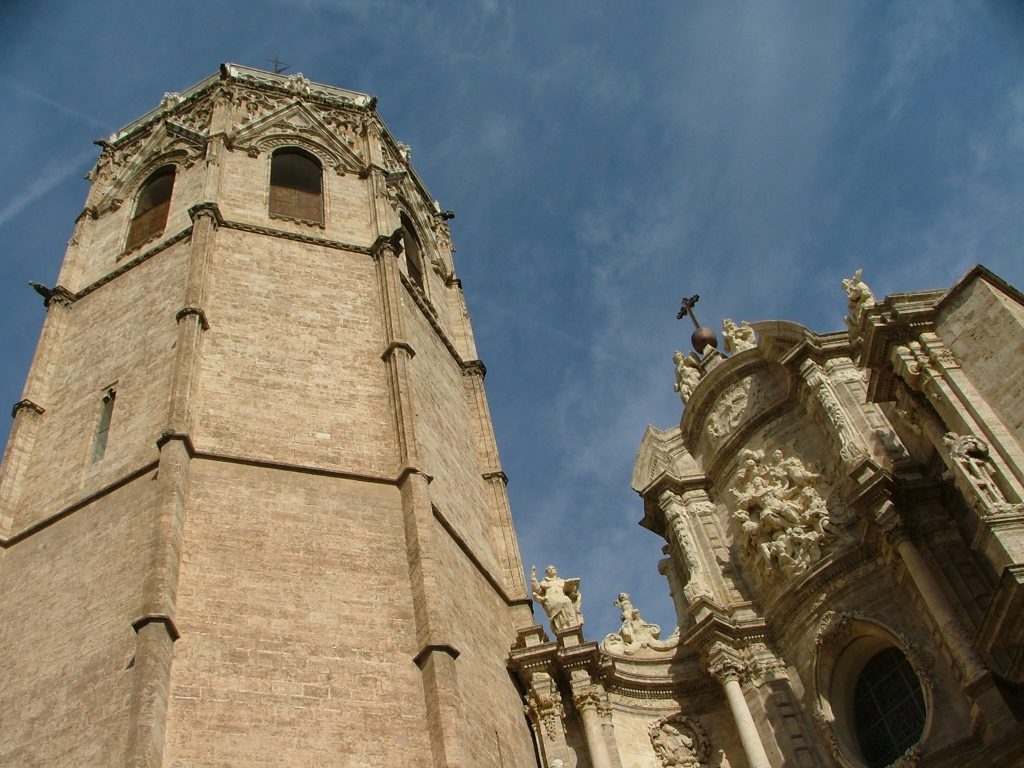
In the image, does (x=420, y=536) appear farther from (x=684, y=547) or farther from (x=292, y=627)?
(x=684, y=547)

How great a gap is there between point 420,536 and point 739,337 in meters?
7.88

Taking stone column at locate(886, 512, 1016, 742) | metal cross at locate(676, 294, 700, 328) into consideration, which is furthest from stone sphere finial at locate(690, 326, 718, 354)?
stone column at locate(886, 512, 1016, 742)

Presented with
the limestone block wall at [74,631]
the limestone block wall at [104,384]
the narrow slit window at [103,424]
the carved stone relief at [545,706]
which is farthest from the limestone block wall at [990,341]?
the narrow slit window at [103,424]

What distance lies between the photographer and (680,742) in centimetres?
1507

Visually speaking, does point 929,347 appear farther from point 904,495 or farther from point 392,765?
point 392,765

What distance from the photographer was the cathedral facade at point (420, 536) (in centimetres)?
1158

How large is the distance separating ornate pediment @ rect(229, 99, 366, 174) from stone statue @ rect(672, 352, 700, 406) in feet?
25.2

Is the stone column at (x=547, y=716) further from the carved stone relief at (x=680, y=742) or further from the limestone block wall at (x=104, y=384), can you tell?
the limestone block wall at (x=104, y=384)

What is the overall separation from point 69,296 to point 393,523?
333 inches

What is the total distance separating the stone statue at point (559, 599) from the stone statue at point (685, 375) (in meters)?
4.94

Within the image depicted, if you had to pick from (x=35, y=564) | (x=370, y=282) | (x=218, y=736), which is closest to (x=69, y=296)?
(x=370, y=282)

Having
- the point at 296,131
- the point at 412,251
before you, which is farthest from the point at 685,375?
the point at 296,131

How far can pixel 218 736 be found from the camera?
11.0 metres

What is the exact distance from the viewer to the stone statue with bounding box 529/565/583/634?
1545 centimetres
